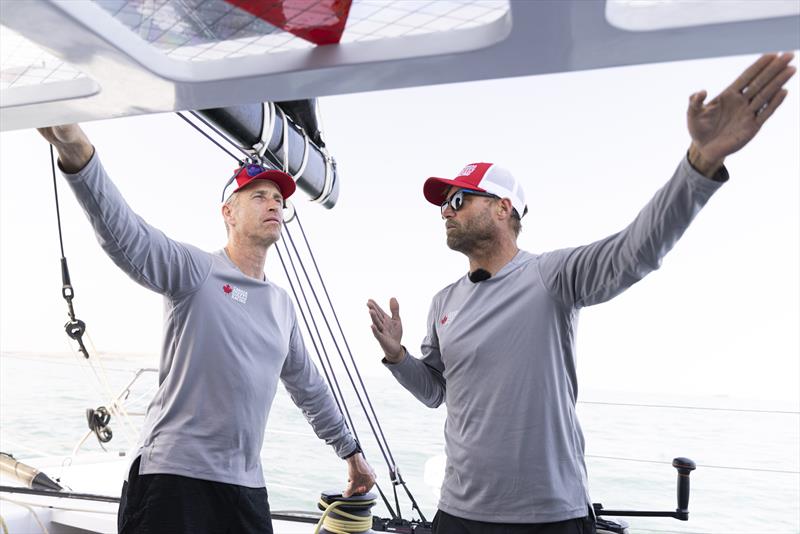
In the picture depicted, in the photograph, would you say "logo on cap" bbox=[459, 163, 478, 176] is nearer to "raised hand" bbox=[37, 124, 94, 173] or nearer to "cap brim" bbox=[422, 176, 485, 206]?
"cap brim" bbox=[422, 176, 485, 206]

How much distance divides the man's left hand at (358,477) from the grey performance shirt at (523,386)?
53cm

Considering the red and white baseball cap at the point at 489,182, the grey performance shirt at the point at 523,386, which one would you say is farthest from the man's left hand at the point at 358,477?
the red and white baseball cap at the point at 489,182

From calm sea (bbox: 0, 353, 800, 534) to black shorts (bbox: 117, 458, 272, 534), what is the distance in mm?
1529

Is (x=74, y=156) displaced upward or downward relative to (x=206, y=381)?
upward

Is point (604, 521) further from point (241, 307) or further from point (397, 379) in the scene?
point (241, 307)

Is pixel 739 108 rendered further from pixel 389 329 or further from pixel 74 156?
pixel 389 329

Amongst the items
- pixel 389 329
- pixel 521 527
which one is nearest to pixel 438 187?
pixel 389 329

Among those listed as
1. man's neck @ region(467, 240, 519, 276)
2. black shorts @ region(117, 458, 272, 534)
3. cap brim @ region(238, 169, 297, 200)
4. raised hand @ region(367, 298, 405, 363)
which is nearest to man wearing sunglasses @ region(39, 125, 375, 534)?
black shorts @ region(117, 458, 272, 534)

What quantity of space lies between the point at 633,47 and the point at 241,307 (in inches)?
49.1

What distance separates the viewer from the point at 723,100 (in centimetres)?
73

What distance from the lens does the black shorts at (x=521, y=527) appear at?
124cm

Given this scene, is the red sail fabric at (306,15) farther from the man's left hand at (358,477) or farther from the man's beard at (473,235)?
the man's left hand at (358,477)

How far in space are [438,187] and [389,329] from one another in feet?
1.24

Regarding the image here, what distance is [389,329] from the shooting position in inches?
63.8
